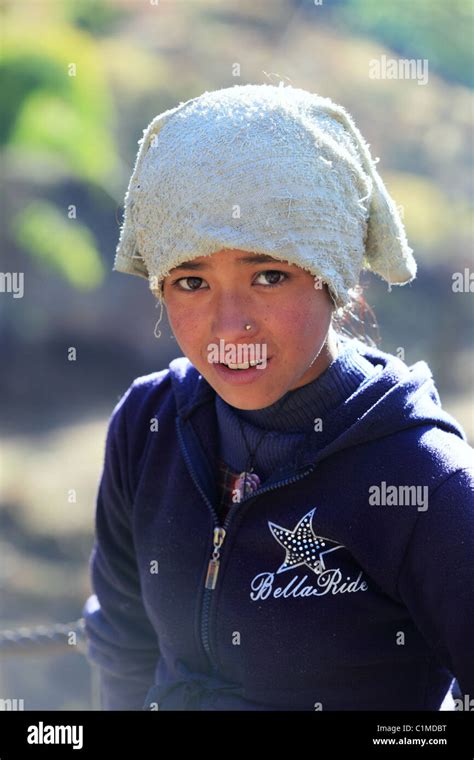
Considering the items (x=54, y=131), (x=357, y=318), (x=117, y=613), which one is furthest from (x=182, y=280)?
(x=54, y=131)

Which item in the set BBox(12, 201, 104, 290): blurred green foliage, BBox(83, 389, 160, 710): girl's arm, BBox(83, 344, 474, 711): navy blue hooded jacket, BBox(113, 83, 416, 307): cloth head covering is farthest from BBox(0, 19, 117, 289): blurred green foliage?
BBox(113, 83, 416, 307): cloth head covering

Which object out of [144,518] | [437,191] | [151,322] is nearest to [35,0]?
[151,322]

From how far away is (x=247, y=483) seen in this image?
1.61 meters

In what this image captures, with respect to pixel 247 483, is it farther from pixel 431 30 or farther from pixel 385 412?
pixel 431 30

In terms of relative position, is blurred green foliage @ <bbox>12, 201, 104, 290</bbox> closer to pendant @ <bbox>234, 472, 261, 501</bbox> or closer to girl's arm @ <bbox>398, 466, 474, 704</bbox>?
pendant @ <bbox>234, 472, 261, 501</bbox>

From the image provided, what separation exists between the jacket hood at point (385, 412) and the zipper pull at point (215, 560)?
0.17 metres

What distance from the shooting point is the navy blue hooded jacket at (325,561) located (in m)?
1.43

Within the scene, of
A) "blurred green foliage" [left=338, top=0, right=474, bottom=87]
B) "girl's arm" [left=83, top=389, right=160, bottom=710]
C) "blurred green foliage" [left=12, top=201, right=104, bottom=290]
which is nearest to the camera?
"girl's arm" [left=83, top=389, right=160, bottom=710]

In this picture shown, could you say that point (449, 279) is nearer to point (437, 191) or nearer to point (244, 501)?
point (437, 191)

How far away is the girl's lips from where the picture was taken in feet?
4.90

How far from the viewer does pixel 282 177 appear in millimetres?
1430

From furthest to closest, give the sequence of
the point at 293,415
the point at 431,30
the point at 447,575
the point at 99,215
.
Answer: the point at 431,30
the point at 99,215
the point at 293,415
the point at 447,575

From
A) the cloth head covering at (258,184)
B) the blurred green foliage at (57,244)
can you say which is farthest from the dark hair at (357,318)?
the blurred green foliage at (57,244)

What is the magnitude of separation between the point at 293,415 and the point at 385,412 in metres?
0.16
